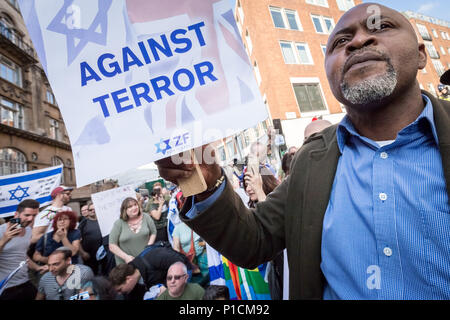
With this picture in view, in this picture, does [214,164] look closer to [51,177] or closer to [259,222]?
[259,222]

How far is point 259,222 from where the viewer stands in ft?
3.86

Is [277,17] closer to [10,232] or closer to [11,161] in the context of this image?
[10,232]

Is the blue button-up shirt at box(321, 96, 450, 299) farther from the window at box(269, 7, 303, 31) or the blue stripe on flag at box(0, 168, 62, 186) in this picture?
the window at box(269, 7, 303, 31)

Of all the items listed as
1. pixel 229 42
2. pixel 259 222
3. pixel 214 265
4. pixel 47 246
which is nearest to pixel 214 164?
pixel 259 222

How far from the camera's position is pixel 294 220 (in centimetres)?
105

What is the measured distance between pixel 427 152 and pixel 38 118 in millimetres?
23115

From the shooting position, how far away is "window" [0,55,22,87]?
15328mm

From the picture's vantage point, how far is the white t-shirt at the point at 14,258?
3.01 metres

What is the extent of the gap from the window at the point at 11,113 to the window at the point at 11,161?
6.58 ft

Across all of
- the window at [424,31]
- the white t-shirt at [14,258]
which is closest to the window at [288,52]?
the white t-shirt at [14,258]

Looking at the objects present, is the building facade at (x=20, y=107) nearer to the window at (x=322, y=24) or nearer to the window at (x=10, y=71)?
the window at (x=10, y=71)

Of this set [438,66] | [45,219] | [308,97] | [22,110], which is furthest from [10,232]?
[438,66]

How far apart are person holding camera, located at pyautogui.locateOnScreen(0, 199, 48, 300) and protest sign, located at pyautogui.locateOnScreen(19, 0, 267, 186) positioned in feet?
11.3

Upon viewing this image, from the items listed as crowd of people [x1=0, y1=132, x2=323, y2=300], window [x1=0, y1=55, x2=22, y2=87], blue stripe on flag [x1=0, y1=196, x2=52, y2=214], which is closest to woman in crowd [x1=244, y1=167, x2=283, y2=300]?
crowd of people [x1=0, y1=132, x2=323, y2=300]
